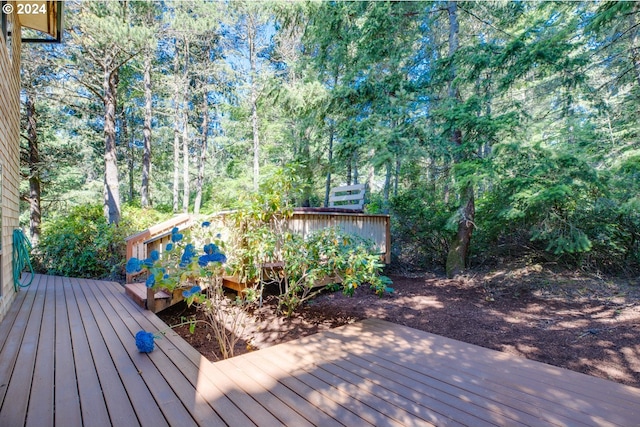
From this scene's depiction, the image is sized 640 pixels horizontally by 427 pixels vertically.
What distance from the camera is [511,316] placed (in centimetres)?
430

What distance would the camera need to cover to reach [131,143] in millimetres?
17016

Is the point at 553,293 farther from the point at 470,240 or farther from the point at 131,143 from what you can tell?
the point at 131,143

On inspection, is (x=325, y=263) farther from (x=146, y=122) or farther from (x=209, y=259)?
(x=146, y=122)

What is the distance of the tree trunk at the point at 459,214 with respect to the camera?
233 inches

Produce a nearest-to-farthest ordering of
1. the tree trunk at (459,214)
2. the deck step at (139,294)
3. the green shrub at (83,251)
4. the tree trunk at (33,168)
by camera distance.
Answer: the deck step at (139,294)
the tree trunk at (459,214)
the green shrub at (83,251)
the tree trunk at (33,168)

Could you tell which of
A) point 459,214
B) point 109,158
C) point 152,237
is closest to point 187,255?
point 152,237

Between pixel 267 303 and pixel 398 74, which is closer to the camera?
pixel 267 303

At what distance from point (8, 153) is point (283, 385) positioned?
454 centimetres

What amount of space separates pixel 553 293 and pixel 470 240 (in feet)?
6.30

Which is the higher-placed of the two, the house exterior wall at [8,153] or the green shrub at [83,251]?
the house exterior wall at [8,153]

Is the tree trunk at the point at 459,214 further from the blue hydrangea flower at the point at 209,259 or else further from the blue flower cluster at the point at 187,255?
the blue flower cluster at the point at 187,255

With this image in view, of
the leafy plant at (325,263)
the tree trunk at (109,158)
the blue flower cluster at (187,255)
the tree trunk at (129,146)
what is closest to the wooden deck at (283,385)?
the blue flower cluster at (187,255)

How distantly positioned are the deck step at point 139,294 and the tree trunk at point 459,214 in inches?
200

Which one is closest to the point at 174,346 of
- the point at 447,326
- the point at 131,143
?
the point at 447,326
